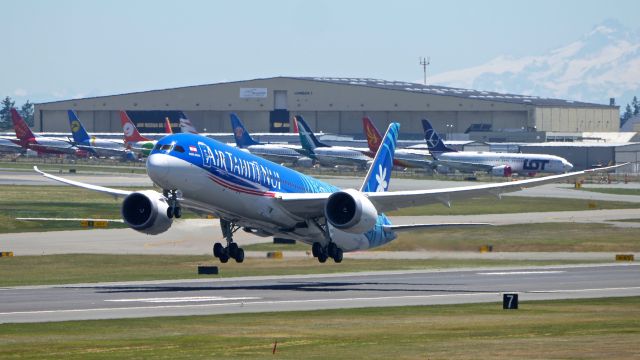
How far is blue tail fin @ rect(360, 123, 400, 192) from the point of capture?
58875 mm

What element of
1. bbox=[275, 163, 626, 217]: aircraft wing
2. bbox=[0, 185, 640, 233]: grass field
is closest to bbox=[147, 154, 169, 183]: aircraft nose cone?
bbox=[275, 163, 626, 217]: aircraft wing

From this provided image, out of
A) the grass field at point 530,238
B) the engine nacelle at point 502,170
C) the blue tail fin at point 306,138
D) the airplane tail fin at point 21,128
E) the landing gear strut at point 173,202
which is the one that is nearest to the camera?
the landing gear strut at point 173,202

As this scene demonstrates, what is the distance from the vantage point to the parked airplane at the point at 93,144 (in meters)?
192

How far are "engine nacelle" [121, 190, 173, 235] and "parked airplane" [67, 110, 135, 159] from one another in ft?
466

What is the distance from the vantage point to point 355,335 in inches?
1336

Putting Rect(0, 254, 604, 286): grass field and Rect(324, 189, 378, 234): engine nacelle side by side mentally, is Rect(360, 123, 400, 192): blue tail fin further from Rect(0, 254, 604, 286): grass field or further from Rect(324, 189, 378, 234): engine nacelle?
Rect(324, 189, 378, 234): engine nacelle

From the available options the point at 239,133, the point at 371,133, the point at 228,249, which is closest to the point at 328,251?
the point at 228,249

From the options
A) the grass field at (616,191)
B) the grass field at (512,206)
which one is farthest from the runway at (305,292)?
the grass field at (616,191)

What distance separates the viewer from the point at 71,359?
28.6 meters

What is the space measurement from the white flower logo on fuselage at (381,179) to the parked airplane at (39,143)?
460 ft

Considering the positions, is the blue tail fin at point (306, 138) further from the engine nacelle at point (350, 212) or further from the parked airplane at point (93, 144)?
the engine nacelle at point (350, 212)

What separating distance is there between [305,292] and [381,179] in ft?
38.6

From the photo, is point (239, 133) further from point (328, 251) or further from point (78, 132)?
point (328, 251)

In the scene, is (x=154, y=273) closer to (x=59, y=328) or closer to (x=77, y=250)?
(x=77, y=250)
